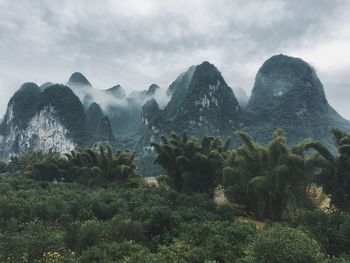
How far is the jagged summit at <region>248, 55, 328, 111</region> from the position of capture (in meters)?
109

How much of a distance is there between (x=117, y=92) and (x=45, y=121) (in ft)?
300

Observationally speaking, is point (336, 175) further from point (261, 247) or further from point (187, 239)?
point (261, 247)

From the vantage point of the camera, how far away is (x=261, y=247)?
10.5 meters

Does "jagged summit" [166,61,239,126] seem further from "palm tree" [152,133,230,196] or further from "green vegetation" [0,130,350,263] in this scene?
"palm tree" [152,133,230,196]

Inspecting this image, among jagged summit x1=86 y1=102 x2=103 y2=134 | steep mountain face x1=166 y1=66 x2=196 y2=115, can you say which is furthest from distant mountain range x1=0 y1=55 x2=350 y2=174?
steep mountain face x1=166 y1=66 x2=196 y2=115

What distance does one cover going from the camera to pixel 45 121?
10594 centimetres

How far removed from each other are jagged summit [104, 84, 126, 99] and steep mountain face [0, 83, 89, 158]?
72.2 m

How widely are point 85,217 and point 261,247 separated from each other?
422 inches

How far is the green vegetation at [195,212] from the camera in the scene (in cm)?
1160

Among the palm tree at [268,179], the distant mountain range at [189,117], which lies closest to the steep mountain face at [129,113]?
the distant mountain range at [189,117]

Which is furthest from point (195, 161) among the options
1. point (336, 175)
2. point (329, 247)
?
point (329, 247)

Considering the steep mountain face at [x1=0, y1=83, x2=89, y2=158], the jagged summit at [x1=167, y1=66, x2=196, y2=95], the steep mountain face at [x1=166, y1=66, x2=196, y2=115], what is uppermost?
the jagged summit at [x1=167, y1=66, x2=196, y2=95]

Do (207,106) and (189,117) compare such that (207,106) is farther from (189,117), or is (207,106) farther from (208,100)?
(189,117)

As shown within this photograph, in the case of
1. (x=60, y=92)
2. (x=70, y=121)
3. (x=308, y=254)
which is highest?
(x=60, y=92)
